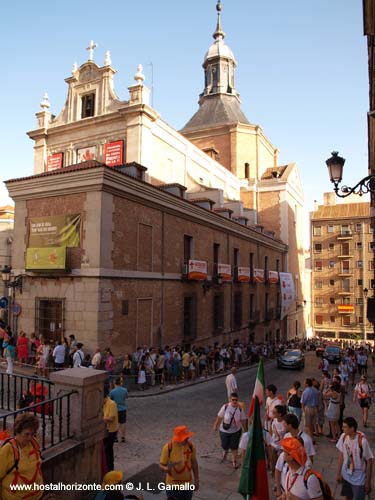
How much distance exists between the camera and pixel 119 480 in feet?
14.6

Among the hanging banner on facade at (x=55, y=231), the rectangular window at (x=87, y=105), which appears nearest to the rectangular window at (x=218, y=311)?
the hanging banner on facade at (x=55, y=231)

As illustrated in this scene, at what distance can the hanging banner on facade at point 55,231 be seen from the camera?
52.1 feet

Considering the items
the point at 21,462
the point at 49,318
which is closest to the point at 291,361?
the point at 49,318

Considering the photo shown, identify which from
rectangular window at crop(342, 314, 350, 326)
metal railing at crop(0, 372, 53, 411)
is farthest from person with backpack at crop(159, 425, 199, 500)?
rectangular window at crop(342, 314, 350, 326)

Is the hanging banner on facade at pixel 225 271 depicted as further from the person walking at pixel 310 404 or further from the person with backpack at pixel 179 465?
the person with backpack at pixel 179 465

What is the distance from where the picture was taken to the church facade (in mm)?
15703

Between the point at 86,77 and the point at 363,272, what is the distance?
44546mm

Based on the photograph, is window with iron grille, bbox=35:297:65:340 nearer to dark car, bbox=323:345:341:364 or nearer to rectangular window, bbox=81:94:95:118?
rectangular window, bbox=81:94:95:118

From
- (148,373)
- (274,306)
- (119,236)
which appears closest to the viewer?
(148,373)

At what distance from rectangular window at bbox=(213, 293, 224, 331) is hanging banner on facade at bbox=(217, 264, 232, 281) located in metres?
1.17

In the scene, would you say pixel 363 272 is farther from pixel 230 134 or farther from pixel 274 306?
pixel 230 134

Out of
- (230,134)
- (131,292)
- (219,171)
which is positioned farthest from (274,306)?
(131,292)

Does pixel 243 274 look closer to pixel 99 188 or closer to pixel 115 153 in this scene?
pixel 115 153

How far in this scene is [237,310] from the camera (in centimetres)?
2814
